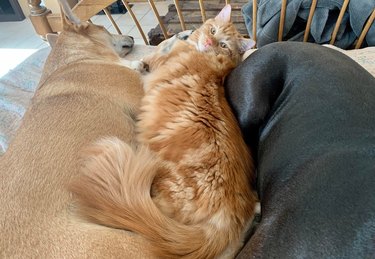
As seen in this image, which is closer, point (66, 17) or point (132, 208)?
point (132, 208)

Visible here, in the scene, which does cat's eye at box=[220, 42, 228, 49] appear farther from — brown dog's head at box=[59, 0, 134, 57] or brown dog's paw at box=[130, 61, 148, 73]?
brown dog's head at box=[59, 0, 134, 57]

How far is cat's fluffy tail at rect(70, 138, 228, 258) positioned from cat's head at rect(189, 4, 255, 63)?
1.57 feet

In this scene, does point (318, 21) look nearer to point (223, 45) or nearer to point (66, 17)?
point (223, 45)

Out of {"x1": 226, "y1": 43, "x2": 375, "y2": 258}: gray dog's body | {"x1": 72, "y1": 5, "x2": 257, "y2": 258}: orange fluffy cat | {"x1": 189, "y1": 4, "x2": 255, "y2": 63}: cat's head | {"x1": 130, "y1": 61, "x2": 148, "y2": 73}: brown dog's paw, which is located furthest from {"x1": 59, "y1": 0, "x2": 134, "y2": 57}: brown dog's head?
{"x1": 226, "y1": 43, "x2": 375, "y2": 258}: gray dog's body

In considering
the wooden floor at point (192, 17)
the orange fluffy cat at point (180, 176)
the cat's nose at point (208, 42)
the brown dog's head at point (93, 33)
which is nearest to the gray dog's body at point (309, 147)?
the orange fluffy cat at point (180, 176)

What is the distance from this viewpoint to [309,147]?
54 centimetres

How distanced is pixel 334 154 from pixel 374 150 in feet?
0.18

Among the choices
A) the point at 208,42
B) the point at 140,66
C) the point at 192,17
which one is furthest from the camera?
the point at 192,17

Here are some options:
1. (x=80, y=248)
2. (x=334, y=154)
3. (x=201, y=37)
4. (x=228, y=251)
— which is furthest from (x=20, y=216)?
(x=201, y=37)

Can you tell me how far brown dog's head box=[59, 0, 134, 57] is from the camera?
1088mm

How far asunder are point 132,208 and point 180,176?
0.12m

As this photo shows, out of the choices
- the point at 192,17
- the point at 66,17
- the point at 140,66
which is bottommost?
the point at 192,17

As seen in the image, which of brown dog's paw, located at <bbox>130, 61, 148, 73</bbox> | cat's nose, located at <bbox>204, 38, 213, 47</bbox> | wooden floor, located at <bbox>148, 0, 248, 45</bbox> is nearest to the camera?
cat's nose, located at <bbox>204, 38, 213, 47</bbox>

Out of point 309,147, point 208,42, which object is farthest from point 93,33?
point 309,147
